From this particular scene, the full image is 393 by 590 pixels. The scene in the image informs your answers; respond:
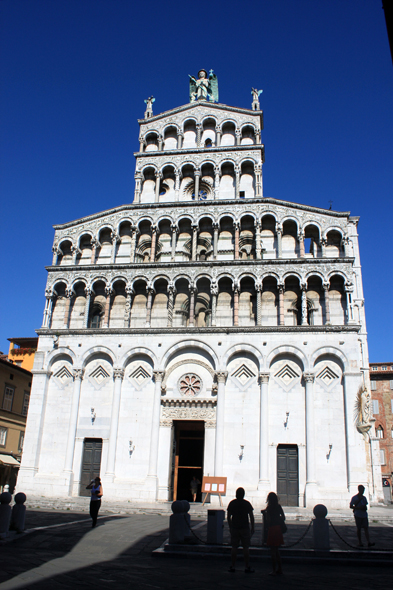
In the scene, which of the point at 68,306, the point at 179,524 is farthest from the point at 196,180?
the point at 179,524

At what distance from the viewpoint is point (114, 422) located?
2958 centimetres

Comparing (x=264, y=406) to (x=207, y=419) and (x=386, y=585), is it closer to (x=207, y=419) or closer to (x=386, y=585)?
(x=207, y=419)

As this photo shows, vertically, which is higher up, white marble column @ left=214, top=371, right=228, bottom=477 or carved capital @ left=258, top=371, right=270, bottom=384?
carved capital @ left=258, top=371, right=270, bottom=384

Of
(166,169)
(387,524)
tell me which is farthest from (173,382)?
(166,169)

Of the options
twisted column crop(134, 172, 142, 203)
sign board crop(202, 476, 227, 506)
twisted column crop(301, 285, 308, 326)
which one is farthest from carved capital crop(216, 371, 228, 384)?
twisted column crop(134, 172, 142, 203)

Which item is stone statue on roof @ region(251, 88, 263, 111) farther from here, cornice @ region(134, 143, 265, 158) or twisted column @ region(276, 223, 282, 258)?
twisted column @ region(276, 223, 282, 258)

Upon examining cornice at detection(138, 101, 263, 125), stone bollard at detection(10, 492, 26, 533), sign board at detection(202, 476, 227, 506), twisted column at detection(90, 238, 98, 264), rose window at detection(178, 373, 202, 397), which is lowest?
stone bollard at detection(10, 492, 26, 533)

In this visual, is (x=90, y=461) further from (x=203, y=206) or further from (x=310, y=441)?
(x=203, y=206)

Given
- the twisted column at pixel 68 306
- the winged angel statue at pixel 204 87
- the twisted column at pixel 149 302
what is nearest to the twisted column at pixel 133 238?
the twisted column at pixel 149 302

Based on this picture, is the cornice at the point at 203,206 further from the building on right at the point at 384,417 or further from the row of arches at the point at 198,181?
the building on right at the point at 384,417

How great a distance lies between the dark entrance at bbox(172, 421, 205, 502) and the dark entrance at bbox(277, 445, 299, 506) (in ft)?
16.3

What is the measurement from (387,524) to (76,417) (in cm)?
1837

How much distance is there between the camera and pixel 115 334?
1240 inches

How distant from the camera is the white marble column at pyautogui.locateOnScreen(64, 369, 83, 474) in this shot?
29417 millimetres
